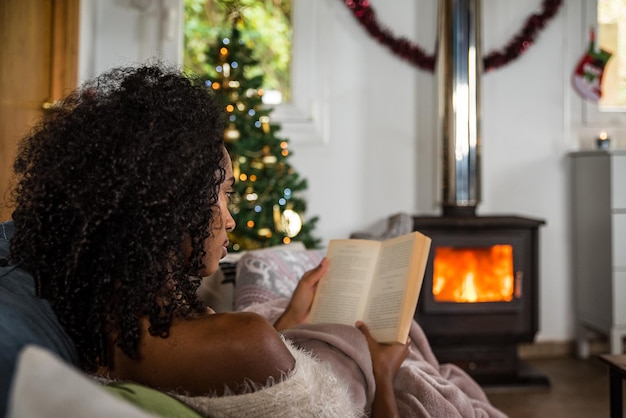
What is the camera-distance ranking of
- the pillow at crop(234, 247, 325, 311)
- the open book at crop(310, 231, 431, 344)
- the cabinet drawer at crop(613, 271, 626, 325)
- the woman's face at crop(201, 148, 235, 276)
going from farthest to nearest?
the cabinet drawer at crop(613, 271, 626, 325), the pillow at crop(234, 247, 325, 311), the open book at crop(310, 231, 431, 344), the woman's face at crop(201, 148, 235, 276)

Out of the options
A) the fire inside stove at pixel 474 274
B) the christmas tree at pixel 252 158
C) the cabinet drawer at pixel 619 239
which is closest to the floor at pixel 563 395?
the fire inside stove at pixel 474 274

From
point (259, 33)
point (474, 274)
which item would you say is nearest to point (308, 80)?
point (259, 33)

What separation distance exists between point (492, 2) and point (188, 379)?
3762mm

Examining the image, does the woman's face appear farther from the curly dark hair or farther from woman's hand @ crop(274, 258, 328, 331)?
woman's hand @ crop(274, 258, 328, 331)

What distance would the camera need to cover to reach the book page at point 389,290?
156 cm

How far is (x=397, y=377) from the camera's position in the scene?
164 cm

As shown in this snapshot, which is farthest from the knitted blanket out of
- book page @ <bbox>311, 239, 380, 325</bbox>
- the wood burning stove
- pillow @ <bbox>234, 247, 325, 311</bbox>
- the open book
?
the wood burning stove

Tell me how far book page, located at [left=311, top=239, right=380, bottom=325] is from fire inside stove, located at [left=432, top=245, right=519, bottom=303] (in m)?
1.93

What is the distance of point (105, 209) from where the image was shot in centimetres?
101

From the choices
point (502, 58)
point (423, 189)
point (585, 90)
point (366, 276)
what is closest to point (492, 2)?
point (502, 58)

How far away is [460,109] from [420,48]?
1.87 ft

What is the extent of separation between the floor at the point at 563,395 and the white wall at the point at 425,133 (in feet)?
1.14

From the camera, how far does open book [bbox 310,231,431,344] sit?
5.09ft

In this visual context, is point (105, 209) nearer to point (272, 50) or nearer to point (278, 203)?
point (278, 203)
